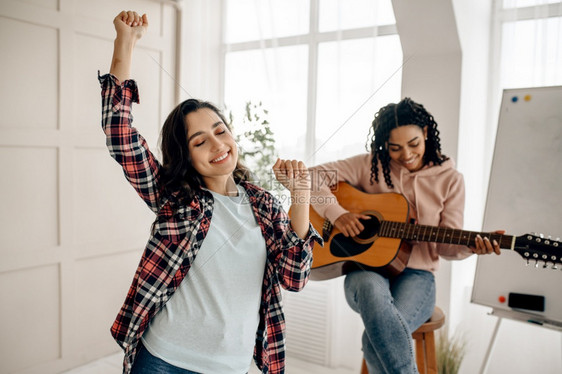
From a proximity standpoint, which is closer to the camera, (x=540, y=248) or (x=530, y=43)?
(x=540, y=248)

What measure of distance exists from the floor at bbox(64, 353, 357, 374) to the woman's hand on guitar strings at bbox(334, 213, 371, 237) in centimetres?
104

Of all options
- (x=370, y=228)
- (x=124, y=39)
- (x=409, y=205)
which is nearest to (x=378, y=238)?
(x=370, y=228)

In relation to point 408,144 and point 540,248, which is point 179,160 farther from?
point 540,248

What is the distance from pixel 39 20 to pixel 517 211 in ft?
7.00

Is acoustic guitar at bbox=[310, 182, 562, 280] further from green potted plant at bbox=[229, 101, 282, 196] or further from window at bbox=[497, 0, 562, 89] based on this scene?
window at bbox=[497, 0, 562, 89]

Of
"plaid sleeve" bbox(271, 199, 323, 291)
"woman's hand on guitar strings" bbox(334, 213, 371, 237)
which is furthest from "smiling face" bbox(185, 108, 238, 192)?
"woman's hand on guitar strings" bbox(334, 213, 371, 237)

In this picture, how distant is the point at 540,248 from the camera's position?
148cm

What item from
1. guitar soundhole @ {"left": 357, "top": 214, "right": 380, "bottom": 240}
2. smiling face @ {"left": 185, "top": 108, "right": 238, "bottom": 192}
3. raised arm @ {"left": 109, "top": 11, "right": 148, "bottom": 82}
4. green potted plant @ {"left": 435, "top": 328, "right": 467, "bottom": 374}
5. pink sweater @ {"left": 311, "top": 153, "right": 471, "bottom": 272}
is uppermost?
raised arm @ {"left": 109, "top": 11, "right": 148, "bottom": 82}

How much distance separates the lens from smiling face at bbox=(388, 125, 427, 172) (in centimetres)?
175

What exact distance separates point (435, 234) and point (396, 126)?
0.43m

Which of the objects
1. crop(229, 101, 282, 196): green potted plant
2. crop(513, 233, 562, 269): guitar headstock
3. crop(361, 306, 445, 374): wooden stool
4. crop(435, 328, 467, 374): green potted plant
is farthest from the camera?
crop(229, 101, 282, 196): green potted plant

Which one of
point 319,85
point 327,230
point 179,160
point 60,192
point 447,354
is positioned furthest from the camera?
point 319,85

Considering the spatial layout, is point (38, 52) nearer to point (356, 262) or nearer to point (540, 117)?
point (356, 262)

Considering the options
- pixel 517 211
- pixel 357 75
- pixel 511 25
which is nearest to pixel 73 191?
pixel 357 75
